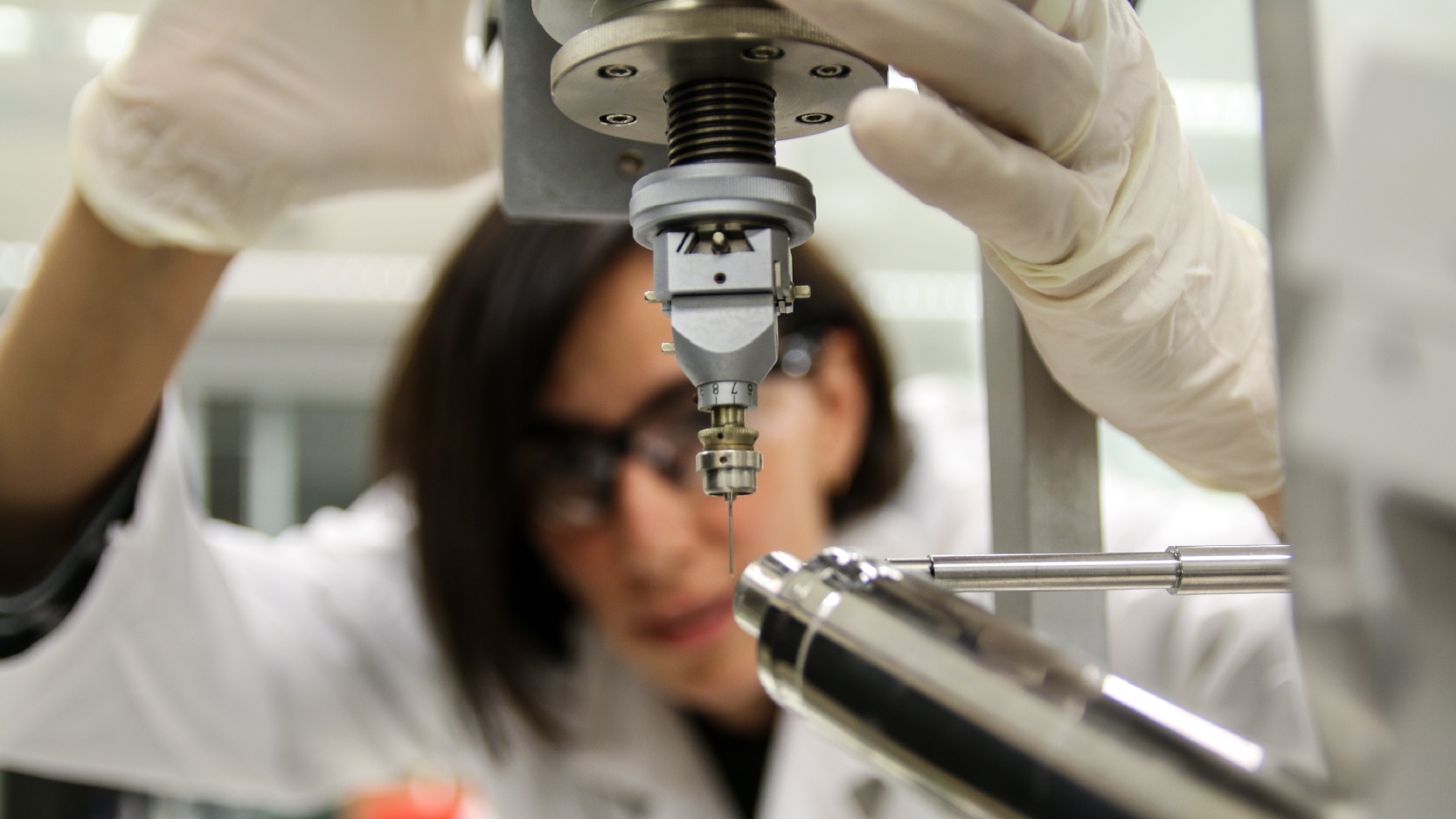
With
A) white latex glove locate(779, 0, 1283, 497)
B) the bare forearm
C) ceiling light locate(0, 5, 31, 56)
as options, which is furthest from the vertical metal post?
ceiling light locate(0, 5, 31, 56)

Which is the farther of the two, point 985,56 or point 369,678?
point 369,678

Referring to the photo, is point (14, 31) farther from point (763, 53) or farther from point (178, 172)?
point (763, 53)

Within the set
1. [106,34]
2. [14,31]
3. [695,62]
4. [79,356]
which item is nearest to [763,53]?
[695,62]

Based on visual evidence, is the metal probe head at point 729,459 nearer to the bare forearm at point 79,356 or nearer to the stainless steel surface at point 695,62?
the stainless steel surface at point 695,62

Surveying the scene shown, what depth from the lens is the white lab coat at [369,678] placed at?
776 mm

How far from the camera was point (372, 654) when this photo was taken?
1.09 metres

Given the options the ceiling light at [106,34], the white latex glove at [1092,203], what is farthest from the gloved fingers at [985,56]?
the ceiling light at [106,34]

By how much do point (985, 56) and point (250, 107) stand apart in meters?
0.47

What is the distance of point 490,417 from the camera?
94cm

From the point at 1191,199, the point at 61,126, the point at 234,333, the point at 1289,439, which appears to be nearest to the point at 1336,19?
the point at 1289,439

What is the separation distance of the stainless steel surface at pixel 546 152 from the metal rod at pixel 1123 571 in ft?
0.58

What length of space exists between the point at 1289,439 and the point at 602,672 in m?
1.02

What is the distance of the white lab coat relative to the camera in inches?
30.5

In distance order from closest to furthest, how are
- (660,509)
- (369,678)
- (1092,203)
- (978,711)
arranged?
1. (978,711)
2. (1092,203)
3. (660,509)
4. (369,678)
